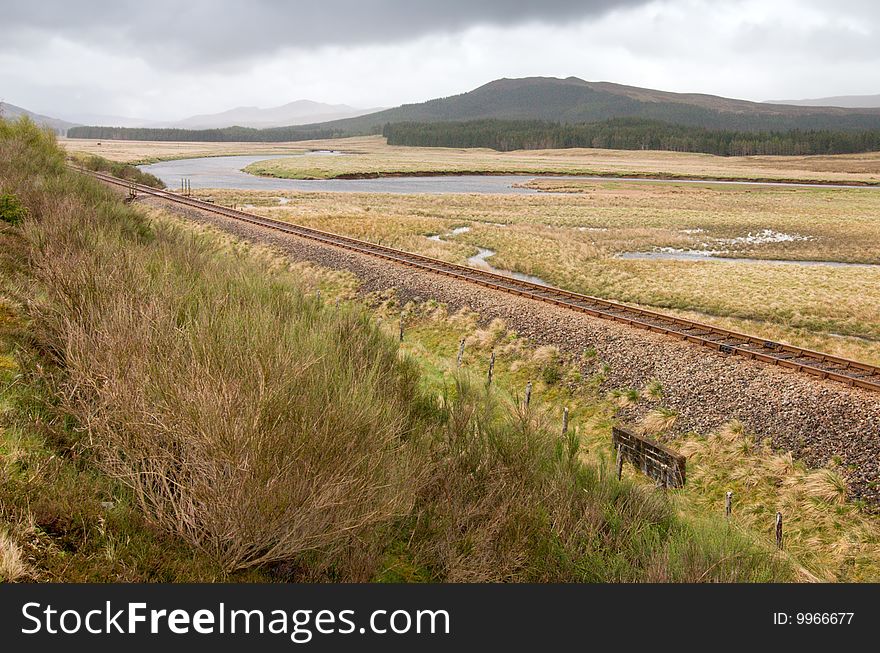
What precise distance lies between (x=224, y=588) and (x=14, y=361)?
248 inches

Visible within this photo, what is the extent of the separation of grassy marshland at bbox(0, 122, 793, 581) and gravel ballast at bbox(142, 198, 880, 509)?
515 cm

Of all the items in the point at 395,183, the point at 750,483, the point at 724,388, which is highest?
the point at 395,183

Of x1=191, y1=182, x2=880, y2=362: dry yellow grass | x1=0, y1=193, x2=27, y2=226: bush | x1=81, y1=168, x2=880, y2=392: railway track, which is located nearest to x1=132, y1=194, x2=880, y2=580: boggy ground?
x1=81, y1=168, x2=880, y2=392: railway track

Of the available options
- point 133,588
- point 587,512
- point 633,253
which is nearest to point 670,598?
point 587,512

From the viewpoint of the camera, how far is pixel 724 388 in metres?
16.6

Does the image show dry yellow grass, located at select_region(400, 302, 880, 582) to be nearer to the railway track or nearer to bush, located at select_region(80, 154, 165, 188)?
the railway track

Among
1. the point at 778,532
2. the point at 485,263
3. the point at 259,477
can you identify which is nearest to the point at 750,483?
the point at 778,532

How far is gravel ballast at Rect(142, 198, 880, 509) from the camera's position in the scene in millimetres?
13672

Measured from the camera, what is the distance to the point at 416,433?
35.7ft

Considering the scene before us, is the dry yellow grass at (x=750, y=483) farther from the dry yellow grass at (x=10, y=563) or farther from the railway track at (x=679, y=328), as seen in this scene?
the dry yellow grass at (x=10, y=563)

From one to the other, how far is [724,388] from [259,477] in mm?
14090

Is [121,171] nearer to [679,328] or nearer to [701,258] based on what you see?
[701,258]

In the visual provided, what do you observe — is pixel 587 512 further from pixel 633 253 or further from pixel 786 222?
pixel 786 222

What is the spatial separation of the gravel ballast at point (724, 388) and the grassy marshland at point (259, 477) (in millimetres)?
5145
